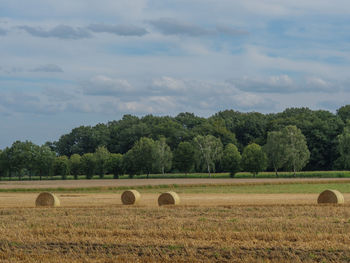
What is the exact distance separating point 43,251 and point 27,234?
9.84ft

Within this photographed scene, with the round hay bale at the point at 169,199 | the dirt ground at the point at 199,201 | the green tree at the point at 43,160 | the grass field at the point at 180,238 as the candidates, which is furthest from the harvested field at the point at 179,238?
the green tree at the point at 43,160

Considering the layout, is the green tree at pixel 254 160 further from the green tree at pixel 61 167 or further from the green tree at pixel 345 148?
the green tree at pixel 61 167

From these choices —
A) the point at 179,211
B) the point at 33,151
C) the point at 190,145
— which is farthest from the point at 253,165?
the point at 179,211

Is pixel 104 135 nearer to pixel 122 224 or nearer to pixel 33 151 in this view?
pixel 33 151

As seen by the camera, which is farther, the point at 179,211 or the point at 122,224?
the point at 179,211

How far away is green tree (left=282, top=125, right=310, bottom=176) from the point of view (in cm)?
11244

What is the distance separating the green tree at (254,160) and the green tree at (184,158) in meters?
14.9

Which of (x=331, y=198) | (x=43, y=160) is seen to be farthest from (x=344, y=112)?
(x=331, y=198)

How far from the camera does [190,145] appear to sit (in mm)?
126125

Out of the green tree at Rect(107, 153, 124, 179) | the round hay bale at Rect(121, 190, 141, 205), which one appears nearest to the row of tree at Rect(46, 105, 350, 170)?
the green tree at Rect(107, 153, 124, 179)

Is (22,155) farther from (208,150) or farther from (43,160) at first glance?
(208,150)

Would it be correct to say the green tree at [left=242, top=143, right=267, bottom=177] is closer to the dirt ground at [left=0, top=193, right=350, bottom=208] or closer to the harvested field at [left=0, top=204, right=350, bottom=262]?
the dirt ground at [left=0, top=193, right=350, bottom=208]

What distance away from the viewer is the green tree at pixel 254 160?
369 ft

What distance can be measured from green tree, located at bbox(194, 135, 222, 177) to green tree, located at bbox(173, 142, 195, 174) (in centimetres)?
203
